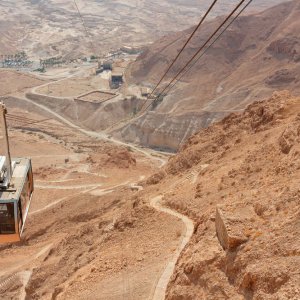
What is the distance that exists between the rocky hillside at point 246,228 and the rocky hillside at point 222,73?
4080 cm

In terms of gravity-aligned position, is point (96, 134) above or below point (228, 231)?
below

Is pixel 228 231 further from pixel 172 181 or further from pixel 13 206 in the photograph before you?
pixel 172 181

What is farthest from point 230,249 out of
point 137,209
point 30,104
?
point 30,104

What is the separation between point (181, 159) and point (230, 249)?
59.3 ft

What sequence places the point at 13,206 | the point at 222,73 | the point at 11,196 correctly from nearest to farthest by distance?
the point at 13,206 → the point at 11,196 → the point at 222,73

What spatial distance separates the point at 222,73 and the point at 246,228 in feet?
213

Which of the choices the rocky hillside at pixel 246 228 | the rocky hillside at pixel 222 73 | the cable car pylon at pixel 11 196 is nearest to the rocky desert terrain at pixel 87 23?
the rocky hillside at pixel 222 73

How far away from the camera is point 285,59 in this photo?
68188 mm

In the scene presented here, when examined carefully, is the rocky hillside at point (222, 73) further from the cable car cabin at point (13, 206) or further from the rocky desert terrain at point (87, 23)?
the cable car cabin at point (13, 206)

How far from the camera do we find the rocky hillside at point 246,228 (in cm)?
924

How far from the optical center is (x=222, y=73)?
7369 centimetres

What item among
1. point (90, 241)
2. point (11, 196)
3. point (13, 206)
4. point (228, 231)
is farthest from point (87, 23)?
point (228, 231)

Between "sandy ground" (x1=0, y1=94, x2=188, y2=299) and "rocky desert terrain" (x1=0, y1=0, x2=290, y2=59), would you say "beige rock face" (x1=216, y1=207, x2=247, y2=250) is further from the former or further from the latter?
"rocky desert terrain" (x1=0, y1=0, x2=290, y2=59)

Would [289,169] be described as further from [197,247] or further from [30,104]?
[30,104]
